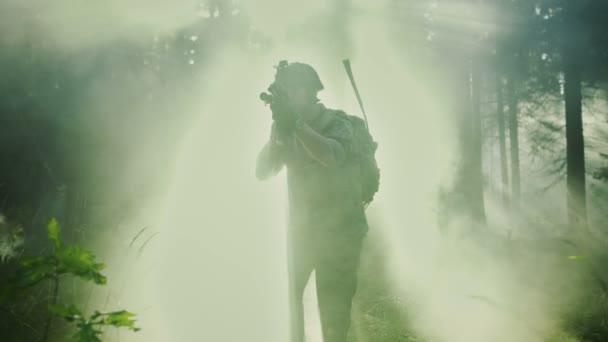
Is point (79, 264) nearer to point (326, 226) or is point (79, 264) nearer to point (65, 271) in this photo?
point (65, 271)

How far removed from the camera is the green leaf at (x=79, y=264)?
4.15 feet

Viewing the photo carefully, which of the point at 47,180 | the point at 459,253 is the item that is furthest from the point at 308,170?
the point at 459,253

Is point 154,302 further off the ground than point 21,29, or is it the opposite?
point 21,29

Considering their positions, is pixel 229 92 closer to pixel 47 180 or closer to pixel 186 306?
pixel 47 180

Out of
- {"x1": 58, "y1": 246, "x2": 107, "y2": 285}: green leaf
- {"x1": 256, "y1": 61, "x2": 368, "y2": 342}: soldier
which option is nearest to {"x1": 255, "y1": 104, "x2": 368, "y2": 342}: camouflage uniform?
{"x1": 256, "y1": 61, "x2": 368, "y2": 342}: soldier

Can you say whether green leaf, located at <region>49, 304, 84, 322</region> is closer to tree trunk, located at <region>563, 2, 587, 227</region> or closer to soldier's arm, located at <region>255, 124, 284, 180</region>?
soldier's arm, located at <region>255, 124, 284, 180</region>

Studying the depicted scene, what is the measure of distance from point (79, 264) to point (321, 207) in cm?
174

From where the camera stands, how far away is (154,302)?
15.4 feet

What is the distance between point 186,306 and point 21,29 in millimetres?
3739

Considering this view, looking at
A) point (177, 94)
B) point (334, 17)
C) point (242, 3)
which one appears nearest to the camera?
point (177, 94)

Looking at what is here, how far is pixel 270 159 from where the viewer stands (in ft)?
9.50

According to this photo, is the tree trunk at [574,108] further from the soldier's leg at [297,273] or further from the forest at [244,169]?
the soldier's leg at [297,273]

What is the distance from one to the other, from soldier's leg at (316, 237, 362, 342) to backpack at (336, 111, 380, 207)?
0.37 metres

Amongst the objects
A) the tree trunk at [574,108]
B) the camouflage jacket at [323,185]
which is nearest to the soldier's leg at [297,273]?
the camouflage jacket at [323,185]
